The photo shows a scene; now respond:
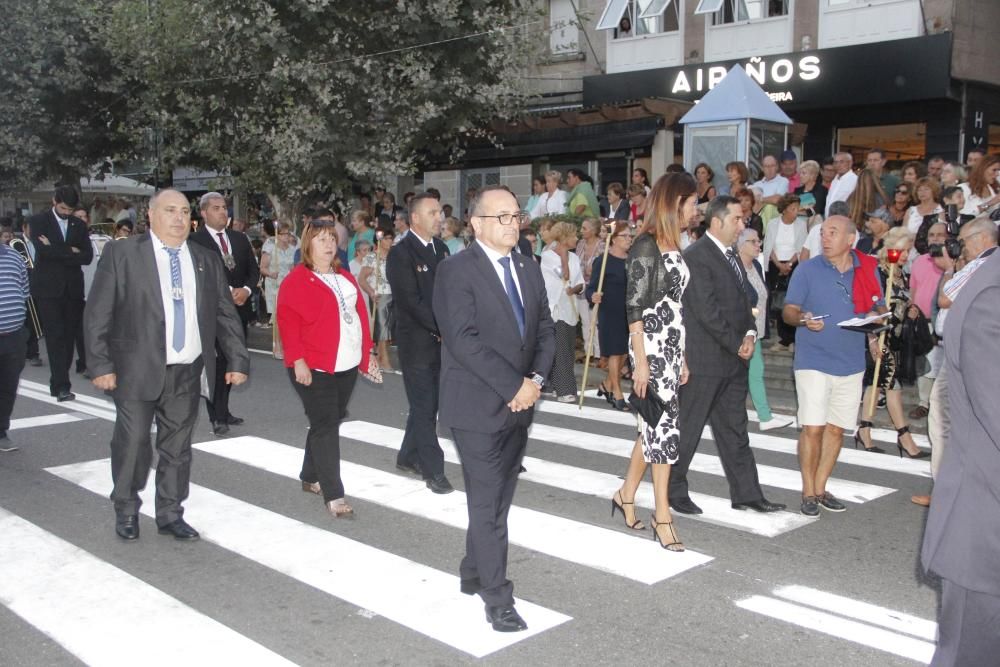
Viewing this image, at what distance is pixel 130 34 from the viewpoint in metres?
21.9

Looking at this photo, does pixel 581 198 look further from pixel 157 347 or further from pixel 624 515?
pixel 157 347

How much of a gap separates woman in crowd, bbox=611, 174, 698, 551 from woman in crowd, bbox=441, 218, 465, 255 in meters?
8.15

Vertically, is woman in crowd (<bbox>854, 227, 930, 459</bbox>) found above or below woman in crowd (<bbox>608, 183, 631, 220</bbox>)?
below

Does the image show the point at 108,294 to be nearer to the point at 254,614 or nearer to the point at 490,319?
the point at 254,614

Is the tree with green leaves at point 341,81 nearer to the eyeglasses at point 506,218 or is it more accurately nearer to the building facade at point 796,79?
the building facade at point 796,79

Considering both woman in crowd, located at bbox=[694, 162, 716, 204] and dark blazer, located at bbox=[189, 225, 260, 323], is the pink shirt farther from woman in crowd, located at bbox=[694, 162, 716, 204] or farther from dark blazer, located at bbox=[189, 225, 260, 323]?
dark blazer, located at bbox=[189, 225, 260, 323]

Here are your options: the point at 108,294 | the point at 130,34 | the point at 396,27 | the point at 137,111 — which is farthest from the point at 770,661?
the point at 137,111

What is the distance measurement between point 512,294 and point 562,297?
6409 millimetres

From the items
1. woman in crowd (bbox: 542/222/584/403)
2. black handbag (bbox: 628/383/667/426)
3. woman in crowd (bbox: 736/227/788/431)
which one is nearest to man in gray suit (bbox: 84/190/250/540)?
black handbag (bbox: 628/383/667/426)

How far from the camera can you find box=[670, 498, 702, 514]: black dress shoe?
6.51 m

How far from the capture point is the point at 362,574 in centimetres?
543

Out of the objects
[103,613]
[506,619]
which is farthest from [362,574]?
[103,613]

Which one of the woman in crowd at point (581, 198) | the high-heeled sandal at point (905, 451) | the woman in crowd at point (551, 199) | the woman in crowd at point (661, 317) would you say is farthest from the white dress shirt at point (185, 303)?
the woman in crowd at point (551, 199)

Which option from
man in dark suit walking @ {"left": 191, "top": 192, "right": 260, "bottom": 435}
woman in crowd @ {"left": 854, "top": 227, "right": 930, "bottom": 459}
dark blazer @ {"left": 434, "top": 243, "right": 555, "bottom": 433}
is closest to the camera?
dark blazer @ {"left": 434, "top": 243, "right": 555, "bottom": 433}
